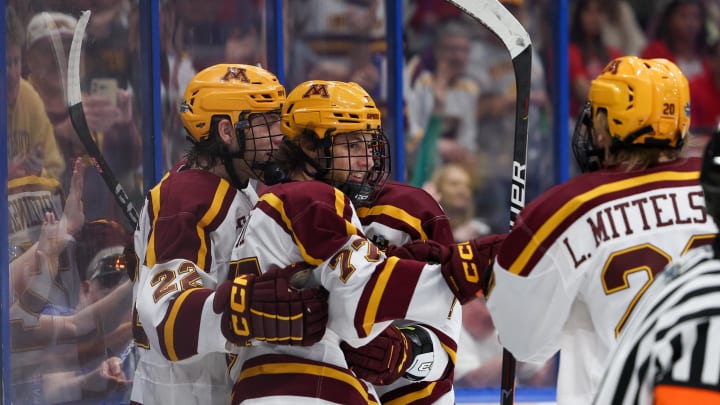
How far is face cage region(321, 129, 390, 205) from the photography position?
2.69 metres

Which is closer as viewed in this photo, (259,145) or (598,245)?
(598,245)

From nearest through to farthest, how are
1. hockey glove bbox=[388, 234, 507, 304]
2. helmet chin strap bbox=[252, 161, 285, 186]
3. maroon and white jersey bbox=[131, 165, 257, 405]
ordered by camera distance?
1. hockey glove bbox=[388, 234, 507, 304]
2. maroon and white jersey bbox=[131, 165, 257, 405]
3. helmet chin strap bbox=[252, 161, 285, 186]

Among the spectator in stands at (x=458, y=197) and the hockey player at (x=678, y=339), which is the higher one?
the hockey player at (x=678, y=339)

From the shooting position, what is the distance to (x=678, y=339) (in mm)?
1338

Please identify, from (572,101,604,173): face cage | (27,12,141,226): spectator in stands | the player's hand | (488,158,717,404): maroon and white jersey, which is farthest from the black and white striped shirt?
(27,12,141,226): spectator in stands

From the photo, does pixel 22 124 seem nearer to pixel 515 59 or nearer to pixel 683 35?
pixel 515 59

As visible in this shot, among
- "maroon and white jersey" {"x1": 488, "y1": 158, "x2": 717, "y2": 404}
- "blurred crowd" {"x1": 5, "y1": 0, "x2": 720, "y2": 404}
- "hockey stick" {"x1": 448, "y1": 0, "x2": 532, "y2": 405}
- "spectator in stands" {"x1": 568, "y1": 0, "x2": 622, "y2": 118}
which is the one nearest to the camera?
"maroon and white jersey" {"x1": 488, "y1": 158, "x2": 717, "y2": 404}

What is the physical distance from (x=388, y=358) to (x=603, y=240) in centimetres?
72

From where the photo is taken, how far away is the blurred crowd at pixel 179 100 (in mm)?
4145

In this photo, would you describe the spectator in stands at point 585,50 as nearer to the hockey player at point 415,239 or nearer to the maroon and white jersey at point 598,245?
the hockey player at point 415,239

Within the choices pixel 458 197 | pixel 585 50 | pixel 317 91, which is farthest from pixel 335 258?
pixel 585 50

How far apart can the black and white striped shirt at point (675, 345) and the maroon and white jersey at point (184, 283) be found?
125cm

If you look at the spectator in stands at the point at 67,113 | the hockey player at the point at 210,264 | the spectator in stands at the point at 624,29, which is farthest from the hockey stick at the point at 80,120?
the spectator in stands at the point at 624,29

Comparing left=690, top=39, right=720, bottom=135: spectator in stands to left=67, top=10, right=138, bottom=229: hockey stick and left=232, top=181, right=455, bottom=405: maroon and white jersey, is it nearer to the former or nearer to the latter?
left=67, top=10, right=138, bottom=229: hockey stick
